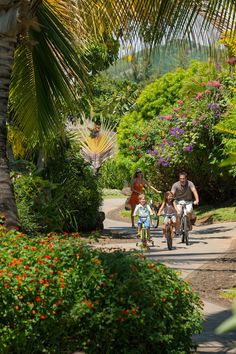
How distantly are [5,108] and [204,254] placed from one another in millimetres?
6866

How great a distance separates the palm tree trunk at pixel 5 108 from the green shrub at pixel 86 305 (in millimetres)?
2491

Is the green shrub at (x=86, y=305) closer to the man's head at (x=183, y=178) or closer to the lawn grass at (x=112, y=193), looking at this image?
the man's head at (x=183, y=178)

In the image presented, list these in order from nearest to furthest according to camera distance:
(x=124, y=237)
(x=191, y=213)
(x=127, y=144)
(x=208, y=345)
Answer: (x=208, y=345) < (x=191, y=213) < (x=124, y=237) < (x=127, y=144)

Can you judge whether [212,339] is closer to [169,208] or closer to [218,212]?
[169,208]

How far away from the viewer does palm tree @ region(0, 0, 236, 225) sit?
350 inches

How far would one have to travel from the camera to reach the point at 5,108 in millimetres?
9281

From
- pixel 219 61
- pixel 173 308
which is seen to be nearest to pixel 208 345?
pixel 173 308

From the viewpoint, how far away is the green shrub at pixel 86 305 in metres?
5.47

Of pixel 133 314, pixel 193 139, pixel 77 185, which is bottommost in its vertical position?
pixel 133 314

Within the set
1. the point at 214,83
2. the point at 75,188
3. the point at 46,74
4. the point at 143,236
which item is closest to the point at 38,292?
the point at 46,74

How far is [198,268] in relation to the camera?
41.4 feet

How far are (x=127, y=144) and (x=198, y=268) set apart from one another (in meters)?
21.5

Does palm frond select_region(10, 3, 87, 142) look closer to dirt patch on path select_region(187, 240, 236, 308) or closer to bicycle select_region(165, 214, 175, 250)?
dirt patch on path select_region(187, 240, 236, 308)

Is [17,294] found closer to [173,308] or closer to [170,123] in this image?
[173,308]
